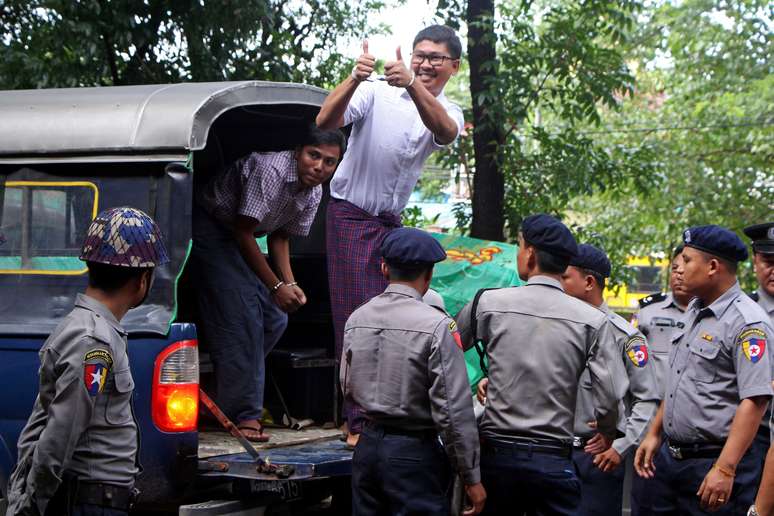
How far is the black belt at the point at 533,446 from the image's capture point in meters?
4.26

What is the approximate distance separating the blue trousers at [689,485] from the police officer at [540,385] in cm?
56

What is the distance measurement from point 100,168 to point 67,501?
1996 millimetres

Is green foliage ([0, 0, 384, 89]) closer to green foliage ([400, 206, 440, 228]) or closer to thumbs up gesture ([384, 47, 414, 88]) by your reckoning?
green foliage ([400, 206, 440, 228])

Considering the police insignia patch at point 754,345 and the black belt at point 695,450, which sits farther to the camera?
the black belt at point 695,450

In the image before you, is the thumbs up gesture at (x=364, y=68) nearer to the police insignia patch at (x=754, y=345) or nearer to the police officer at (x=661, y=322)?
the police insignia patch at (x=754, y=345)

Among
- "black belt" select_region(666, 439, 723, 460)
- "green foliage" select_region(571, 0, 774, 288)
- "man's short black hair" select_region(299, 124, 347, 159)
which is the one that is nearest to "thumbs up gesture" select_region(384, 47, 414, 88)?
"man's short black hair" select_region(299, 124, 347, 159)

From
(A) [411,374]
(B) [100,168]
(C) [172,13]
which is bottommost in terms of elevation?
(A) [411,374]

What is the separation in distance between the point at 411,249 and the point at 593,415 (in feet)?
4.56

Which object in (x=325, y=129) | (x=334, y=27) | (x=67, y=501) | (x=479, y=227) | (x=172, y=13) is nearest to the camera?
(x=67, y=501)

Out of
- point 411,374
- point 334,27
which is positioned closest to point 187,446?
point 411,374

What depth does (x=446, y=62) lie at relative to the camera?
5.52 meters

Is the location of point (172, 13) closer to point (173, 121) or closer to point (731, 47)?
point (173, 121)

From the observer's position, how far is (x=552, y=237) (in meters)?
4.45

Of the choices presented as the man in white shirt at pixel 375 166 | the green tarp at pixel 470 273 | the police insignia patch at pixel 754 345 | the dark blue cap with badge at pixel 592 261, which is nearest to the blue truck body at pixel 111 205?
the man in white shirt at pixel 375 166
